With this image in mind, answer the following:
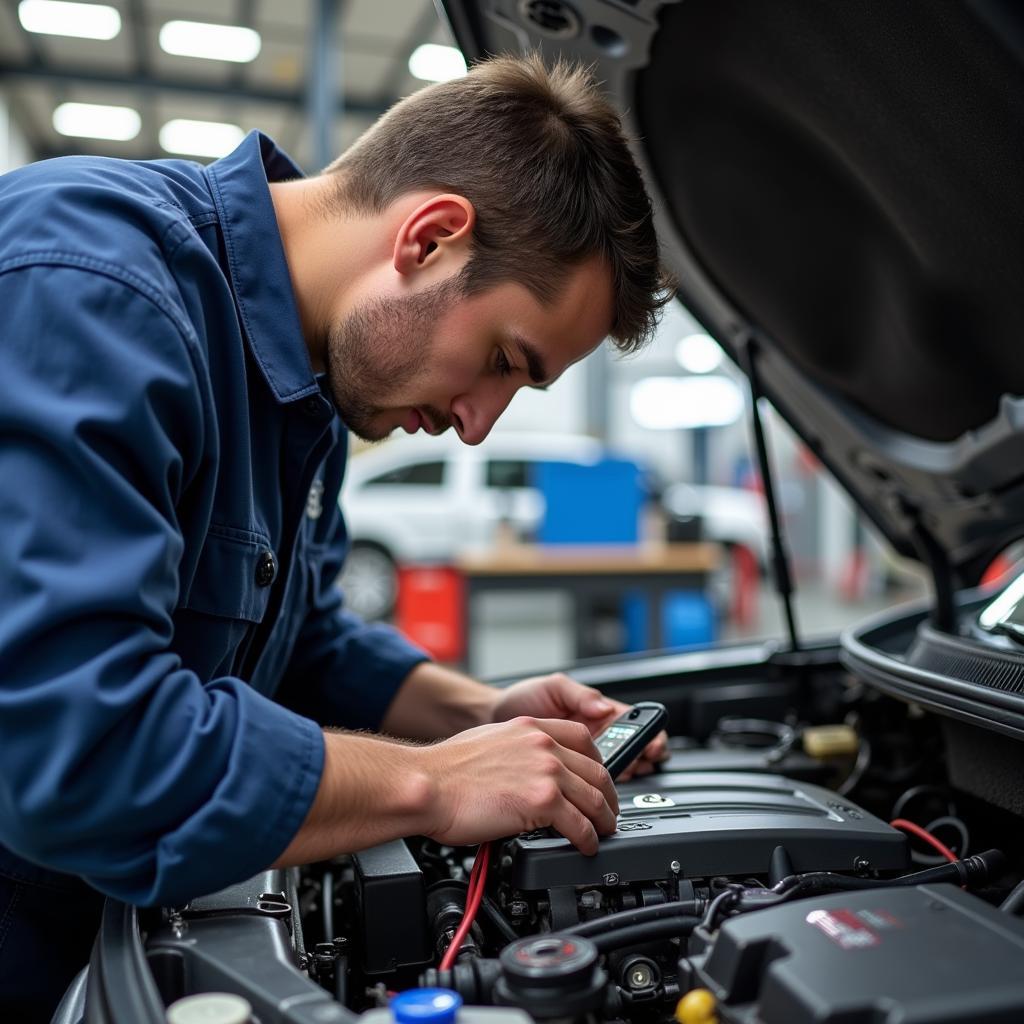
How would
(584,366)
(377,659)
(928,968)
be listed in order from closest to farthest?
(928,968), (377,659), (584,366)

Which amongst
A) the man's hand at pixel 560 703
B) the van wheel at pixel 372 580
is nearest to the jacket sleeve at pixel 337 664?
the man's hand at pixel 560 703

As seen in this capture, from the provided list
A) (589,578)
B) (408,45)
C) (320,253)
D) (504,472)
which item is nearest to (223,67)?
(408,45)

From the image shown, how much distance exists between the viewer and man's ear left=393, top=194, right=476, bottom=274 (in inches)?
39.6

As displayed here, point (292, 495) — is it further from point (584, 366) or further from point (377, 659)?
point (584, 366)

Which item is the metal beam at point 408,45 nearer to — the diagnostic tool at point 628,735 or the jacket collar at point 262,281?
the jacket collar at point 262,281

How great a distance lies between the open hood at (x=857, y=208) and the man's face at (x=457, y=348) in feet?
0.96

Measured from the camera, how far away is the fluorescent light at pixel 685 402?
635 inches

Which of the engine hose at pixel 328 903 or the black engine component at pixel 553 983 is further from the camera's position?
the engine hose at pixel 328 903

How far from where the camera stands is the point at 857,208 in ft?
3.96

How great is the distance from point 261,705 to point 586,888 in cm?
35

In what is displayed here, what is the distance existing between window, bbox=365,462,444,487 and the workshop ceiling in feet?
7.74

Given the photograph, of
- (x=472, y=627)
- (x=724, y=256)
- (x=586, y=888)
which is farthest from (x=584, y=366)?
(x=586, y=888)

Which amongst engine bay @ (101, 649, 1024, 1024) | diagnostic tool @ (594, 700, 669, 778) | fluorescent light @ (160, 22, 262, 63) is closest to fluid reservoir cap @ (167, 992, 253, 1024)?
engine bay @ (101, 649, 1024, 1024)

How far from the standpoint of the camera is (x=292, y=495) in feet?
3.63
